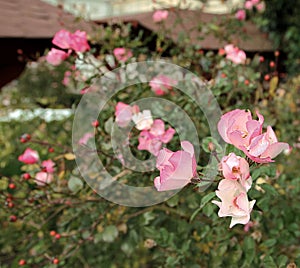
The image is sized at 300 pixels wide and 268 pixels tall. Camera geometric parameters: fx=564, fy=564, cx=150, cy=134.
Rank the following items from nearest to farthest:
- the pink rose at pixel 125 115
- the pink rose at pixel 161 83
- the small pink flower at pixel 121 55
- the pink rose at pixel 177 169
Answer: the pink rose at pixel 177 169
the pink rose at pixel 125 115
the pink rose at pixel 161 83
the small pink flower at pixel 121 55

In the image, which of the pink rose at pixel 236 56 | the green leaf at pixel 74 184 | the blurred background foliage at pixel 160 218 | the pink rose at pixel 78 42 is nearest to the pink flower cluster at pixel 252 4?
the blurred background foliage at pixel 160 218

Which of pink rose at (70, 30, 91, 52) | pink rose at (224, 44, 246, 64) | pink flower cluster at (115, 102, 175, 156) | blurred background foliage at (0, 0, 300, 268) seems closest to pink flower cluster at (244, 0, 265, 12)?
blurred background foliage at (0, 0, 300, 268)

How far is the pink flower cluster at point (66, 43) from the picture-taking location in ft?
5.90

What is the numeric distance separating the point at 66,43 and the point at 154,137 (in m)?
0.45

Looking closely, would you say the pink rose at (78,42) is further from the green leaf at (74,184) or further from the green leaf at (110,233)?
the green leaf at (110,233)

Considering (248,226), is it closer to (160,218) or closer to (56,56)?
(160,218)

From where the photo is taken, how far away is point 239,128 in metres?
0.94

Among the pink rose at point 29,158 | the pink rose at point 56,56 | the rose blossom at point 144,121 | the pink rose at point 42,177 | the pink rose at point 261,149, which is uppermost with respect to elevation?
the pink rose at point 261,149

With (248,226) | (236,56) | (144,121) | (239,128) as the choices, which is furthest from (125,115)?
(239,128)

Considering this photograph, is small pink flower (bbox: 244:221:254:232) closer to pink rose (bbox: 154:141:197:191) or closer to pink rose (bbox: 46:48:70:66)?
pink rose (bbox: 46:48:70:66)

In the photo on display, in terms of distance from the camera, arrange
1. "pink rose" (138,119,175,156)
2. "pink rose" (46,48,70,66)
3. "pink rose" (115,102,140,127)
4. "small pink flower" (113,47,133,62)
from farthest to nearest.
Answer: "small pink flower" (113,47,133,62), "pink rose" (46,48,70,66), "pink rose" (115,102,140,127), "pink rose" (138,119,175,156)

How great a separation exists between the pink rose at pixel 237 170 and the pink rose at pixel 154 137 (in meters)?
0.69

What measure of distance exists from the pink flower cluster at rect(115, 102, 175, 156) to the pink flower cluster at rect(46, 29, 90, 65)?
27 cm

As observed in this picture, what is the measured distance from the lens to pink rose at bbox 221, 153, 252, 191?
0.90 metres
